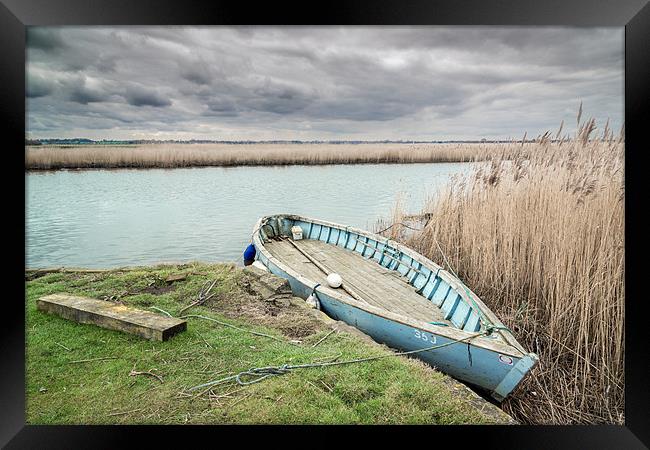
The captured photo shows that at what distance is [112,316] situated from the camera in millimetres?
2883

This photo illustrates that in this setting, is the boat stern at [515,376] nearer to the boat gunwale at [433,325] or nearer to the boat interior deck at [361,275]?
the boat gunwale at [433,325]

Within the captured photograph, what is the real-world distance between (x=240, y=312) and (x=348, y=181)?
337cm

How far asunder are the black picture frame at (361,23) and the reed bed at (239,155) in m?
0.56

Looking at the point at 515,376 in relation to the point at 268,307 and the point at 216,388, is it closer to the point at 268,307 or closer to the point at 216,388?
the point at 216,388

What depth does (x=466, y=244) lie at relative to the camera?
417 centimetres

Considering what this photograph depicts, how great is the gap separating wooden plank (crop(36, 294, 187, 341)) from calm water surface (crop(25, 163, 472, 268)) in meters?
0.45

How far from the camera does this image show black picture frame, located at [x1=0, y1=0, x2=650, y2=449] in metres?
2.45

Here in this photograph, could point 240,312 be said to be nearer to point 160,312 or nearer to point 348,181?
point 160,312

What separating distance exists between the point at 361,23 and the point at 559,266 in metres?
2.29

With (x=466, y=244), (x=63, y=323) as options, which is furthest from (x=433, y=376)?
(x=63, y=323)

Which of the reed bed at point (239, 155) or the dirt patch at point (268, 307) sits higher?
the reed bed at point (239, 155)

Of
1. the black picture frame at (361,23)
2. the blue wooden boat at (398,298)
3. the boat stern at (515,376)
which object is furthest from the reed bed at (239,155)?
the boat stern at (515,376)

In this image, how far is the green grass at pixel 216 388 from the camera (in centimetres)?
234

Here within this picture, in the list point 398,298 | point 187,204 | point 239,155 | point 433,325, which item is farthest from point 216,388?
point 239,155
